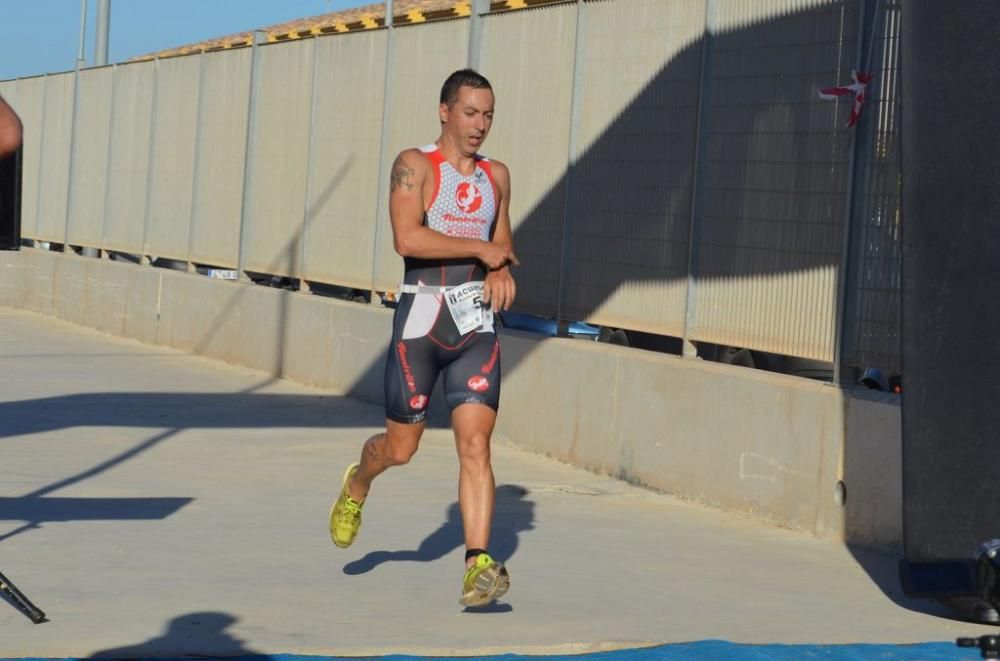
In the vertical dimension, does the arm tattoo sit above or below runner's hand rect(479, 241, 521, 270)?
above

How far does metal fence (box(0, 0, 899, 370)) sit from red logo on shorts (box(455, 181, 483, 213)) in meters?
2.65

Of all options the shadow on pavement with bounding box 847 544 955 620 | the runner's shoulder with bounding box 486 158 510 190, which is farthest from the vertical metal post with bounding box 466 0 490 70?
the runner's shoulder with bounding box 486 158 510 190

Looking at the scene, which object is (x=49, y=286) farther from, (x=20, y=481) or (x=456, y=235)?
(x=456, y=235)

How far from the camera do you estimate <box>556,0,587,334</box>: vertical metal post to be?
12.5m

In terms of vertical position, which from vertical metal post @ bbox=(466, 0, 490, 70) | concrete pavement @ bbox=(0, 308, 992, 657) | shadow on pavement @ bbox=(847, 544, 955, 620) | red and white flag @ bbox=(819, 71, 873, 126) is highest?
vertical metal post @ bbox=(466, 0, 490, 70)

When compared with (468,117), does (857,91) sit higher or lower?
higher

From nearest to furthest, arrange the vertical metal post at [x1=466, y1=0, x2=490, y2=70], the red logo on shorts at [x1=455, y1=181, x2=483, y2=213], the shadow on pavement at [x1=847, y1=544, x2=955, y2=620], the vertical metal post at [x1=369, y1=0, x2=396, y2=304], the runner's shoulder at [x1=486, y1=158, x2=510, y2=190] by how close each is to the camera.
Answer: the red logo on shorts at [x1=455, y1=181, x2=483, y2=213] < the runner's shoulder at [x1=486, y1=158, x2=510, y2=190] < the shadow on pavement at [x1=847, y1=544, x2=955, y2=620] < the vertical metal post at [x1=466, y1=0, x2=490, y2=70] < the vertical metal post at [x1=369, y1=0, x2=396, y2=304]

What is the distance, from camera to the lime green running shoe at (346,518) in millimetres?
7570

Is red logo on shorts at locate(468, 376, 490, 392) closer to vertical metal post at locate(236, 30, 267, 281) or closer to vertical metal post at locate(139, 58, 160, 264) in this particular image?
vertical metal post at locate(236, 30, 267, 281)

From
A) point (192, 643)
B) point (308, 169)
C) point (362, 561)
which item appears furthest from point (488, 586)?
point (308, 169)

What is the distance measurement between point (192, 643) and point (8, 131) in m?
2.15

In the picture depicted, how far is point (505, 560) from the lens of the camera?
8297mm

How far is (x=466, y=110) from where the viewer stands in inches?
279

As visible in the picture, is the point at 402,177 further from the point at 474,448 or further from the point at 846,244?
the point at 846,244
